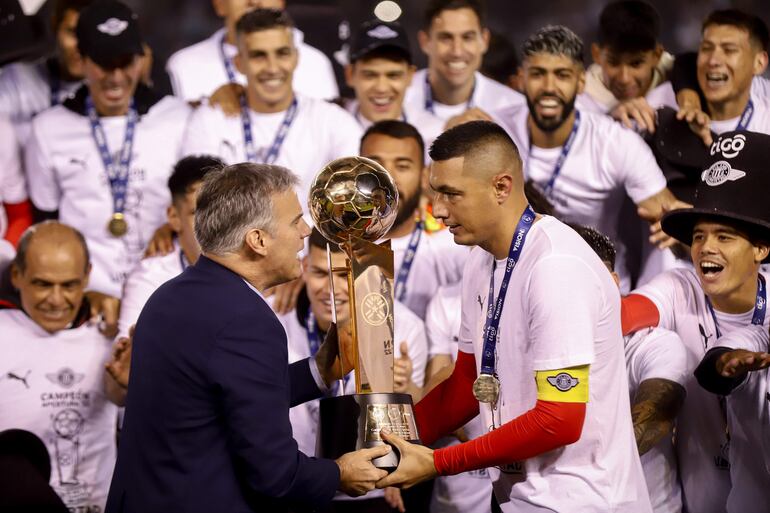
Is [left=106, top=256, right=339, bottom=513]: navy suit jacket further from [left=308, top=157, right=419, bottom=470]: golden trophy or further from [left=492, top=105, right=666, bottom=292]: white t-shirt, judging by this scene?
[left=492, top=105, right=666, bottom=292]: white t-shirt

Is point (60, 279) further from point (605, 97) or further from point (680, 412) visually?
point (605, 97)

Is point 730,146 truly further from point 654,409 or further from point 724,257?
point 654,409

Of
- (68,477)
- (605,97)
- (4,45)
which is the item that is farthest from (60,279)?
(605,97)

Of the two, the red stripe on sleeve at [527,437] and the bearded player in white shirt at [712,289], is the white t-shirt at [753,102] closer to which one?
the bearded player in white shirt at [712,289]

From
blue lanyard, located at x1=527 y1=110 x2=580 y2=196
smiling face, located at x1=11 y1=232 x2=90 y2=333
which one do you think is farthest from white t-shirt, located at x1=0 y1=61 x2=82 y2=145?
blue lanyard, located at x1=527 y1=110 x2=580 y2=196

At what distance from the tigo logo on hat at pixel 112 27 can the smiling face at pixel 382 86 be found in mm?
1249

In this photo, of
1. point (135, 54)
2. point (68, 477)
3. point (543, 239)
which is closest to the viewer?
point (543, 239)

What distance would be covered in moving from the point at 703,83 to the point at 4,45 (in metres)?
3.74

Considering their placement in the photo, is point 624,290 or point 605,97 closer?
point 624,290

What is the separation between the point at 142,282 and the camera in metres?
5.05

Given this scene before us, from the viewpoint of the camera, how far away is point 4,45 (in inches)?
239

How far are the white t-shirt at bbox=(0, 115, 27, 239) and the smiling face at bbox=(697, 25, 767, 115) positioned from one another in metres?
3.56

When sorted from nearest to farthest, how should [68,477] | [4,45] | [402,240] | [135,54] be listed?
[68,477], [402,240], [135,54], [4,45]

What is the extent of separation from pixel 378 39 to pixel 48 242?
6.80ft
